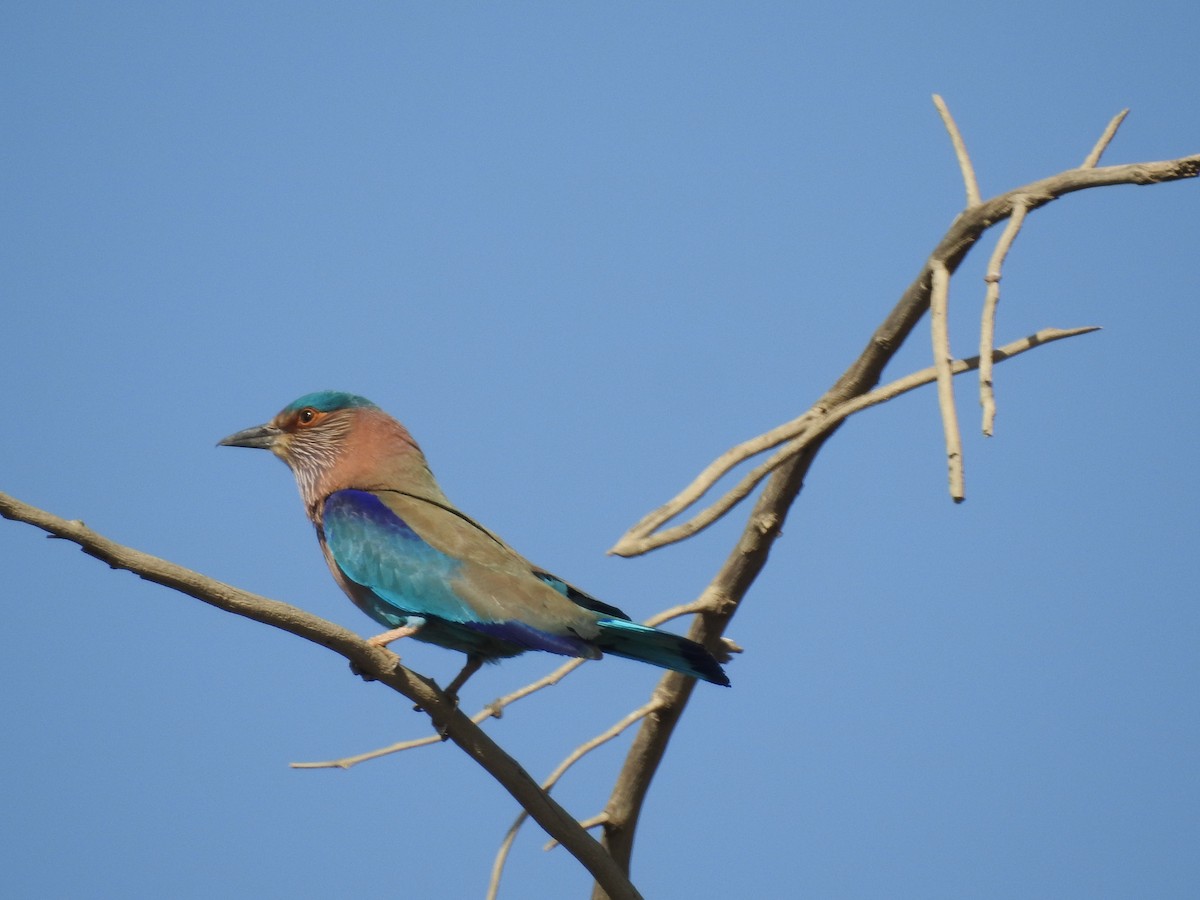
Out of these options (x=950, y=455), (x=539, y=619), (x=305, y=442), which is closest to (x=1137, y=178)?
(x=950, y=455)

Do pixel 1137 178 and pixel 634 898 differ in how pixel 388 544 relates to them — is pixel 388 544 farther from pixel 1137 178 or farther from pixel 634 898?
pixel 1137 178

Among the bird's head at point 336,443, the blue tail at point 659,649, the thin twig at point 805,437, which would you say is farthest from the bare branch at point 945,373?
the bird's head at point 336,443

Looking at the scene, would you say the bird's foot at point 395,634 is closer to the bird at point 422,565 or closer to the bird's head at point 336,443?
the bird at point 422,565

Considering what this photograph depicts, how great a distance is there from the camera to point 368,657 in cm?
413

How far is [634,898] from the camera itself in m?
4.74

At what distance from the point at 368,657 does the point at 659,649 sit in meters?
1.07

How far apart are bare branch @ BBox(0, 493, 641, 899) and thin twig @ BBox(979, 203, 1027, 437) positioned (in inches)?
73.7

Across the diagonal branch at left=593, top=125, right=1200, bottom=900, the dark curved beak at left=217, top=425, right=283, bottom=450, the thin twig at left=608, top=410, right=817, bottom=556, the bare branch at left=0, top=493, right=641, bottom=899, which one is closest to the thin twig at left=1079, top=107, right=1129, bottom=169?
the diagonal branch at left=593, top=125, right=1200, bottom=900

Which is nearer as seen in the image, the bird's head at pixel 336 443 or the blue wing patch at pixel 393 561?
the blue wing patch at pixel 393 561

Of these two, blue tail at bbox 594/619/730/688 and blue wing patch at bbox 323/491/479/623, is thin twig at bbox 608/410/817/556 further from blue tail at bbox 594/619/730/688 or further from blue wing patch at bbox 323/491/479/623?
blue wing patch at bbox 323/491/479/623

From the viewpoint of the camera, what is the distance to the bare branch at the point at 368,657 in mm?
3516

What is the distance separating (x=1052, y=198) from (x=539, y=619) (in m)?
2.24

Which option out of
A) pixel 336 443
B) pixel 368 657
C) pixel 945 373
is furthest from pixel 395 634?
pixel 945 373

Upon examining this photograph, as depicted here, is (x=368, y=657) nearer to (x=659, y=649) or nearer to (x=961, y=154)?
(x=659, y=649)
